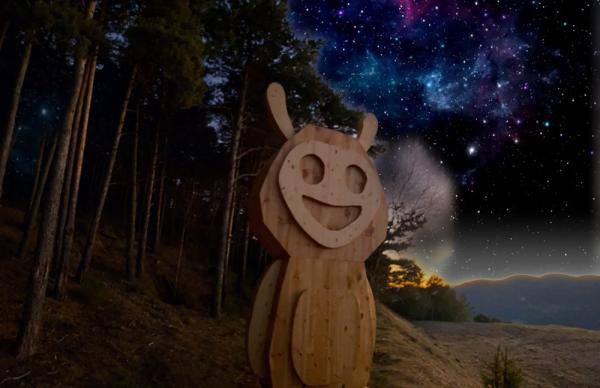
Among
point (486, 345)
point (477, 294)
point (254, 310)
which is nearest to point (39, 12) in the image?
point (254, 310)

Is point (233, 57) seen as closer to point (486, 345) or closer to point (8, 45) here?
point (8, 45)

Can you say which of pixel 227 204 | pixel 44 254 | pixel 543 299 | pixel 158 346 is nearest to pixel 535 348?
pixel 227 204

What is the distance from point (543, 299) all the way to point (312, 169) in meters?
104

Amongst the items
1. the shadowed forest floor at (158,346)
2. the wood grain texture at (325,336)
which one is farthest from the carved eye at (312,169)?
the shadowed forest floor at (158,346)

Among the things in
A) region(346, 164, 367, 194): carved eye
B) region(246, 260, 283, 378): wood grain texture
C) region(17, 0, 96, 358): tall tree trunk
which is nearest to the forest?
region(17, 0, 96, 358): tall tree trunk

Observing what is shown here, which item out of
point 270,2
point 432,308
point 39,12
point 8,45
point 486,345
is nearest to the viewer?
point 39,12

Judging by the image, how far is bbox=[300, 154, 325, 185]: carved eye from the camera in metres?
3.74

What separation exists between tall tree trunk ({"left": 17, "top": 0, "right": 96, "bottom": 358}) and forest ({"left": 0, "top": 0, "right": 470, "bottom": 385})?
0.06 feet

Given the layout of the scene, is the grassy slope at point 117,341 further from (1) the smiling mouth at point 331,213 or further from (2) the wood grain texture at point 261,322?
(1) the smiling mouth at point 331,213

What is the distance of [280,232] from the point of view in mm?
3498

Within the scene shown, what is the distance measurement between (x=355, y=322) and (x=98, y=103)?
16579 mm

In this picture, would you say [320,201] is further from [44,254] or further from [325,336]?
[44,254]

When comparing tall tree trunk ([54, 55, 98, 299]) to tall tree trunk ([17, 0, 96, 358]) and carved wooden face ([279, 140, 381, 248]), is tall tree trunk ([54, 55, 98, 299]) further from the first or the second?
carved wooden face ([279, 140, 381, 248])

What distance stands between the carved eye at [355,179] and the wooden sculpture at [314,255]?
0.01 meters
